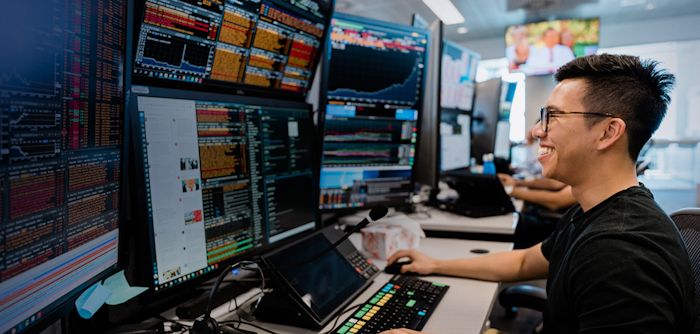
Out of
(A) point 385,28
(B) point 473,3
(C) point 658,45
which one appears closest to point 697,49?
(C) point 658,45

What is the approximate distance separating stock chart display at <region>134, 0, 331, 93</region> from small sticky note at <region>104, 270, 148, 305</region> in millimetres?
436

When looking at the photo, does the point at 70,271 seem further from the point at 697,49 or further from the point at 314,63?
the point at 697,49

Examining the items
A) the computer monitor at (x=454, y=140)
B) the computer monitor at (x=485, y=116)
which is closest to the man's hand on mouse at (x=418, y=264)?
the computer monitor at (x=454, y=140)

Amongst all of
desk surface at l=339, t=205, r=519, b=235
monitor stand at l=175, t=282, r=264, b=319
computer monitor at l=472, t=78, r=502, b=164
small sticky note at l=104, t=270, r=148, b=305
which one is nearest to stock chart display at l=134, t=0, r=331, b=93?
small sticky note at l=104, t=270, r=148, b=305

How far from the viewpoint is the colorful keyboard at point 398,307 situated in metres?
0.88

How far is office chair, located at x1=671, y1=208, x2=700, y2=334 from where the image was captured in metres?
0.80

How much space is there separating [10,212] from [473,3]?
6037 millimetres

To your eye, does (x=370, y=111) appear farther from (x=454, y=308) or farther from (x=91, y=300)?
(x=91, y=300)

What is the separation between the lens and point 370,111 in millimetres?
1621

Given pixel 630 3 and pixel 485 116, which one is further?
pixel 630 3

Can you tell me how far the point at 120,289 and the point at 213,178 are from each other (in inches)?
12.0

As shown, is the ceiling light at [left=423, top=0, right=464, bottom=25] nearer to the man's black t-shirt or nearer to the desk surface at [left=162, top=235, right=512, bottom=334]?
the desk surface at [left=162, top=235, right=512, bottom=334]

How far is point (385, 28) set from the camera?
5.23ft

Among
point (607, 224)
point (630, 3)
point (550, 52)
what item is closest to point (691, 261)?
point (607, 224)
